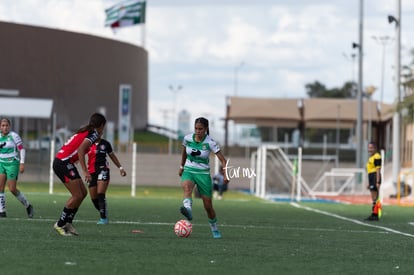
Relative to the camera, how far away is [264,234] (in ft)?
58.5

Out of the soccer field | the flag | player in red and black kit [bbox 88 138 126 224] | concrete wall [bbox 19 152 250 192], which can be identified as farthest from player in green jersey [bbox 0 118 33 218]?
the flag

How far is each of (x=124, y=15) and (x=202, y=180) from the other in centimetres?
6834

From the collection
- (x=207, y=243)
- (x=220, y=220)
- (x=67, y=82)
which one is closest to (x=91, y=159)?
(x=220, y=220)

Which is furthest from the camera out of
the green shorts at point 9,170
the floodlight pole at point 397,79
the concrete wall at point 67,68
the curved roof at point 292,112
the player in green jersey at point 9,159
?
the concrete wall at point 67,68

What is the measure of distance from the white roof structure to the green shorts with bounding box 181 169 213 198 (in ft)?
144

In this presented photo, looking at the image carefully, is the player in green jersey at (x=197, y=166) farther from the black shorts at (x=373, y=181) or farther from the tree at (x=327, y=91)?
the tree at (x=327, y=91)

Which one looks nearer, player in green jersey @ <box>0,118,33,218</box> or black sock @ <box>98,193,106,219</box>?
black sock @ <box>98,193,106,219</box>

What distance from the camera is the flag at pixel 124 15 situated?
271 ft

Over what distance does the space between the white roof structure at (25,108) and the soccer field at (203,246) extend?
36857 millimetres

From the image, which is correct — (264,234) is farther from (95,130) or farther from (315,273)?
(315,273)

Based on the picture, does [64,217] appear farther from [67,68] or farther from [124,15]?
[67,68]

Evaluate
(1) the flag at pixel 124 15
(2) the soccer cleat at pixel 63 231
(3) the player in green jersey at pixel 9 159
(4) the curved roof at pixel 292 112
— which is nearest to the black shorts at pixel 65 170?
(2) the soccer cleat at pixel 63 231

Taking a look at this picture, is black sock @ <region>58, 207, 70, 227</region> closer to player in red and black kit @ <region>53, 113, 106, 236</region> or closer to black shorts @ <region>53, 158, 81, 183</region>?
player in red and black kit @ <region>53, 113, 106, 236</region>

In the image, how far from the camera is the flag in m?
82.6
